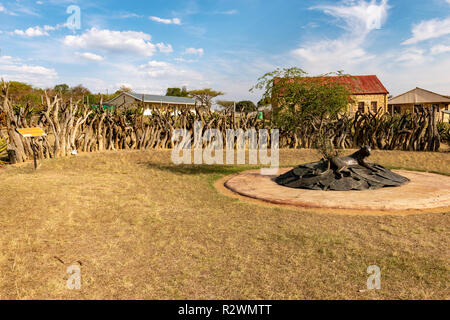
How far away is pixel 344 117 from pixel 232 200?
7896mm

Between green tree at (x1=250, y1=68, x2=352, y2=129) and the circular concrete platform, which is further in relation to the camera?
green tree at (x1=250, y1=68, x2=352, y2=129)

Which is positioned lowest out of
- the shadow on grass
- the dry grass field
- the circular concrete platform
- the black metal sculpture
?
the dry grass field

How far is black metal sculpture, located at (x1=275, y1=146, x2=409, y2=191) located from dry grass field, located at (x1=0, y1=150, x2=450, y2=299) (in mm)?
1340

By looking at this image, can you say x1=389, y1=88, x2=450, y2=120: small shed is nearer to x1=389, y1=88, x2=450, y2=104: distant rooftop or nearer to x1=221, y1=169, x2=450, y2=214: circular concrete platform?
x1=389, y1=88, x2=450, y2=104: distant rooftop

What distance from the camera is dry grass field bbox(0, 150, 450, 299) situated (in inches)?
110

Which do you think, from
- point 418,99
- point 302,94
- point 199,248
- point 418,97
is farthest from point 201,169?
point 418,97

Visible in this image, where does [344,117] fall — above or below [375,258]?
above

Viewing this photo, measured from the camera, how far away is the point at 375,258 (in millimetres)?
3334

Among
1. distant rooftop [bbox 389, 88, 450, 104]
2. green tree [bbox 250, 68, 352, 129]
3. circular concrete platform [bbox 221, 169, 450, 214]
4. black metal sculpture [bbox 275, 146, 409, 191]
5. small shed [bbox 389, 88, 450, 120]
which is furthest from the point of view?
distant rooftop [bbox 389, 88, 450, 104]

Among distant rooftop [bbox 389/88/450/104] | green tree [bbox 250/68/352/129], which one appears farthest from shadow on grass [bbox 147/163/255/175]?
distant rooftop [bbox 389/88/450/104]

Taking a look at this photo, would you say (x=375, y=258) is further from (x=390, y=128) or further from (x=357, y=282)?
(x=390, y=128)
